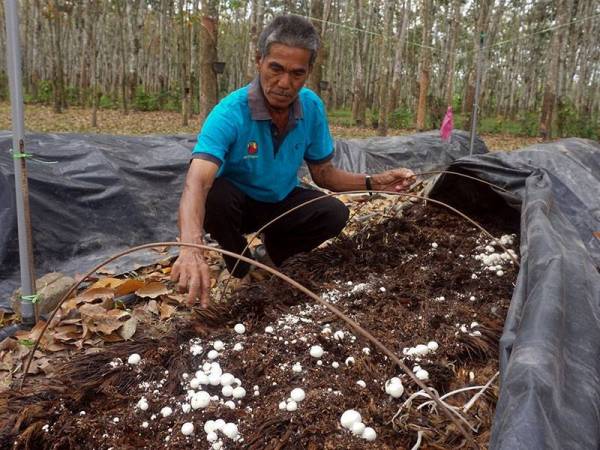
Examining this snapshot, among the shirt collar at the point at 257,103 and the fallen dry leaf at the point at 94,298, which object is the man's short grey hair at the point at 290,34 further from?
the fallen dry leaf at the point at 94,298

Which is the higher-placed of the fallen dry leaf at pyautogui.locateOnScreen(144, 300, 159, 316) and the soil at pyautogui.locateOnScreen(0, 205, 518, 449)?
the soil at pyautogui.locateOnScreen(0, 205, 518, 449)

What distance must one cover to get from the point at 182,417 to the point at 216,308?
678mm

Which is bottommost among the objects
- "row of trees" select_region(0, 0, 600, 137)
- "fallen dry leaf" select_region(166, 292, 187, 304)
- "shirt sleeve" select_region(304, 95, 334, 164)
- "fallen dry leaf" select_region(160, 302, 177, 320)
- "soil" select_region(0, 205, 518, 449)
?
"fallen dry leaf" select_region(160, 302, 177, 320)

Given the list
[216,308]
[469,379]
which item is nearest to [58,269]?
[216,308]

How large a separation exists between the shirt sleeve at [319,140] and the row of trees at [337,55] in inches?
188

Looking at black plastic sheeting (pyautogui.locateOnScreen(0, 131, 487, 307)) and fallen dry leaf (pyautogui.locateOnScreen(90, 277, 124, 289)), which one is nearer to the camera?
fallen dry leaf (pyautogui.locateOnScreen(90, 277, 124, 289))

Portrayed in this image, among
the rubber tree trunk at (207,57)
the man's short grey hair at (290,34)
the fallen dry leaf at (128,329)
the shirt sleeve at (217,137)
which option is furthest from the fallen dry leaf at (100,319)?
the rubber tree trunk at (207,57)

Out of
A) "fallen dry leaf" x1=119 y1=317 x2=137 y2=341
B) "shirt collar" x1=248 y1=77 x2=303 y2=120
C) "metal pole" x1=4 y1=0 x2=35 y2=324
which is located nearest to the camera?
"metal pole" x1=4 y1=0 x2=35 y2=324

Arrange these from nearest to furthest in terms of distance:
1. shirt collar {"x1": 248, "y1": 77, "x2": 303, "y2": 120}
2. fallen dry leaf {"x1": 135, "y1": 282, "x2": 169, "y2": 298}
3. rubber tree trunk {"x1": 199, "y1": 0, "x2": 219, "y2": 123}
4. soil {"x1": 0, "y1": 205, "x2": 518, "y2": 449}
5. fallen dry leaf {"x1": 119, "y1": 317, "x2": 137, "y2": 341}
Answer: soil {"x1": 0, "y1": 205, "x2": 518, "y2": 449}, fallen dry leaf {"x1": 119, "y1": 317, "x2": 137, "y2": 341}, shirt collar {"x1": 248, "y1": 77, "x2": 303, "y2": 120}, fallen dry leaf {"x1": 135, "y1": 282, "x2": 169, "y2": 298}, rubber tree trunk {"x1": 199, "y1": 0, "x2": 219, "y2": 123}

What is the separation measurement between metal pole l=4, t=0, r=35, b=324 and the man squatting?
0.74 meters

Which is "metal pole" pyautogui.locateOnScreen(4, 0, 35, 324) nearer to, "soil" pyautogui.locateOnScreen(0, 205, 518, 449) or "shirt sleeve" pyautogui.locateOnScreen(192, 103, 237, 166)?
"soil" pyautogui.locateOnScreen(0, 205, 518, 449)

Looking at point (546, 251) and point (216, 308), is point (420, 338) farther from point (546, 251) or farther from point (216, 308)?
point (216, 308)

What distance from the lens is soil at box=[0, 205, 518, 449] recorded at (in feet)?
4.55

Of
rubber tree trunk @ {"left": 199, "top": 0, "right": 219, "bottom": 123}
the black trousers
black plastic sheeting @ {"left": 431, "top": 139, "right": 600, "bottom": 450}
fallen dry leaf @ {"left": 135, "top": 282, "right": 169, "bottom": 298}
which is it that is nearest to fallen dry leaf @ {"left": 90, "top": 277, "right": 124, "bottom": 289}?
fallen dry leaf @ {"left": 135, "top": 282, "right": 169, "bottom": 298}
